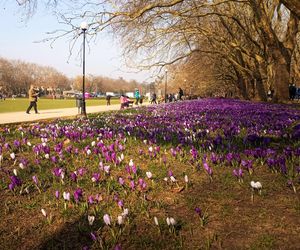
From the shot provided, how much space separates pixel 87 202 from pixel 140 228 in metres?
0.75

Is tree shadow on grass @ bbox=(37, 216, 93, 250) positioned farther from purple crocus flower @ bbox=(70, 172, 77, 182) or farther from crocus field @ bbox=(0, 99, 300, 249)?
purple crocus flower @ bbox=(70, 172, 77, 182)

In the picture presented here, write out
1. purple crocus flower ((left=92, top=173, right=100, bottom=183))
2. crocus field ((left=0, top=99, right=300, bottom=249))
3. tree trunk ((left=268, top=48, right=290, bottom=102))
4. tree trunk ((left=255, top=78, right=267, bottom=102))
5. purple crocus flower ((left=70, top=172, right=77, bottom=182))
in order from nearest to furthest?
crocus field ((left=0, top=99, right=300, bottom=249)) < purple crocus flower ((left=92, top=173, right=100, bottom=183)) < purple crocus flower ((left=70, top=172, right=77, bottom=182)) < tree trunk ((left=268, top=48, right=290, bottom=102)) < tree trunk ((left=255, top=78, right=267, bottom=102))

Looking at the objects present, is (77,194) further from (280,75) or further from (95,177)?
(280,75)

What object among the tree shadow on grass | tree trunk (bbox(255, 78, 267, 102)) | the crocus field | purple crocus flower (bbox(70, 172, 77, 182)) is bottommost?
the tree shadow on grass

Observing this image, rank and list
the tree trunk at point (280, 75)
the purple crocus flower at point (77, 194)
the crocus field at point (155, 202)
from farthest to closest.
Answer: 1. the tree trunk at point (280, 75)
2. the purple crocus flower at point (77, 194)
3. the crocus field at point (155, 202)

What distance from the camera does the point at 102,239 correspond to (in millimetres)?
2658

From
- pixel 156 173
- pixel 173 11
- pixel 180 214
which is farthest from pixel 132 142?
pixel 173 11

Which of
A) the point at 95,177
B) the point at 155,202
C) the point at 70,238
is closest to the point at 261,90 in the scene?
the point at 95,177

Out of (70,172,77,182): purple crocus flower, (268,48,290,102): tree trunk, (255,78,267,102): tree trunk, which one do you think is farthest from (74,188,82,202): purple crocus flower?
(255,78,267,102): tree trunk

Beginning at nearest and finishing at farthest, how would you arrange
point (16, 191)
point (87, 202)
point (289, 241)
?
point (289, 241) < point (87, 202) < point (16, 191)

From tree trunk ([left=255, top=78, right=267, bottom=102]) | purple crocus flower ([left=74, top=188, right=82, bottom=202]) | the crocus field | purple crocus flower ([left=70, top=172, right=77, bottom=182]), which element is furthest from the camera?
tree trunk ([left=255, top=78, right=267, bottom=102])

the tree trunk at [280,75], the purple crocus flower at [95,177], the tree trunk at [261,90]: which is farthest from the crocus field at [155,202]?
the tree trunk at [261,90]

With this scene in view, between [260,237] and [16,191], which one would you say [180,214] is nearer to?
[260,237]

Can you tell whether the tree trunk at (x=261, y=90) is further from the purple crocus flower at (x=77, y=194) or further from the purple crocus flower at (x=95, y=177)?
the purple crocus flower at (x=77, y=194)
